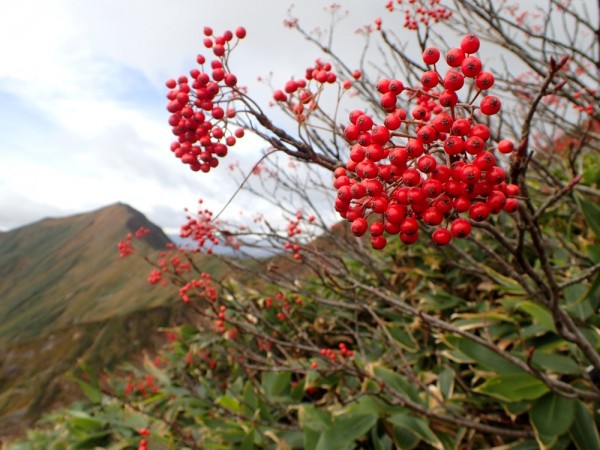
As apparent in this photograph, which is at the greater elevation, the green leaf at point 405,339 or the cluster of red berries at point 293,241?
the cluster of red berries at point 293,241

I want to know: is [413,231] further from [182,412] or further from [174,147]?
[182,412]

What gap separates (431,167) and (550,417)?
6.62 feet

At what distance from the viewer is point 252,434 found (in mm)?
2689

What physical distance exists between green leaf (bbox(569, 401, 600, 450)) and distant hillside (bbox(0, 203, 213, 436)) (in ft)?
27.7

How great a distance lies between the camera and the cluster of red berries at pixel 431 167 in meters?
0.85

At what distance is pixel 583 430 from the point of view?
2023 millimetres

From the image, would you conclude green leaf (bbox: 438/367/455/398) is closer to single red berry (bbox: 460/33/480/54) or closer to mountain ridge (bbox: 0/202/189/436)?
single red berry (bbox: 460/33/480/54)

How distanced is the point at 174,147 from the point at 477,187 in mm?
1207

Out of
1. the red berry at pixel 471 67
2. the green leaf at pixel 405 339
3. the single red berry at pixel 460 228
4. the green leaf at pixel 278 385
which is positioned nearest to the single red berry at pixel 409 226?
the single red berry at pixel 460 228

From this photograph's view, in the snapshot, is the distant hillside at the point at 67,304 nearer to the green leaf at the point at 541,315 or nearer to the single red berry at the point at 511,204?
the green leaf at the point at 541,315

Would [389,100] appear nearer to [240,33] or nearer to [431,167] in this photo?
[431,167]

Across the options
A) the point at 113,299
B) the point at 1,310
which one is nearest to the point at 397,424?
the point at 113,299

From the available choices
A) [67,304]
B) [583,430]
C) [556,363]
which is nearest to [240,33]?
[556,363]

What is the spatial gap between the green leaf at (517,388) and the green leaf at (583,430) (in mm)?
193
